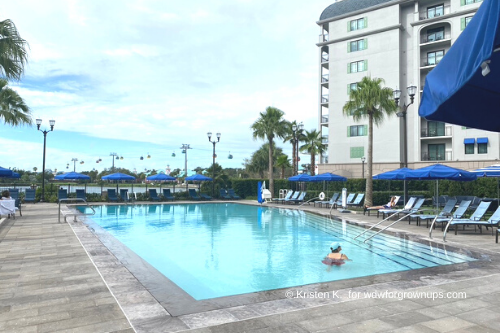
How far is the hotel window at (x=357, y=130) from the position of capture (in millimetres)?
37006

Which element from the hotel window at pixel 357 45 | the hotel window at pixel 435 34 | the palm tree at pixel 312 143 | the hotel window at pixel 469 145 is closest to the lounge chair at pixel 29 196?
the palm tree at pixel 312 143

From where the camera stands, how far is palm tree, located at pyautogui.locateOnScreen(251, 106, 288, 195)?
96.5 ft

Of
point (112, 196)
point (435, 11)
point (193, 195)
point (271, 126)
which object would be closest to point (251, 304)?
point (112, 196)

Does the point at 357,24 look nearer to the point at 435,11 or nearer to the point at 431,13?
the point at 431,13

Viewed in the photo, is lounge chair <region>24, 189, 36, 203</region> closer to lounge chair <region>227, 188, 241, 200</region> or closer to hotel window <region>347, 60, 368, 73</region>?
lounge chair <region>227, 188, 241, 200</region>

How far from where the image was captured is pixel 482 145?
106ft

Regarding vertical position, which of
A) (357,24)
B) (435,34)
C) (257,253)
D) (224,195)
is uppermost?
(357,24)

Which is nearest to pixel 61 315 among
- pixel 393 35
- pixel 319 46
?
pixel 393 35

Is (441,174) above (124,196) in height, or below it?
above

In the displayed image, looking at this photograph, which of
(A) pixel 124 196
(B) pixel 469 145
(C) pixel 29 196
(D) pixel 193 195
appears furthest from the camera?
(B) pixel 469 145

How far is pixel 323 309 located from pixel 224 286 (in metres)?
Result: 2.72

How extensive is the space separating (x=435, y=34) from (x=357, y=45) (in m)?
7.29

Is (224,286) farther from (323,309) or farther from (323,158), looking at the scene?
(323,158)

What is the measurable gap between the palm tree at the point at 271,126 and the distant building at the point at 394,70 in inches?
436
